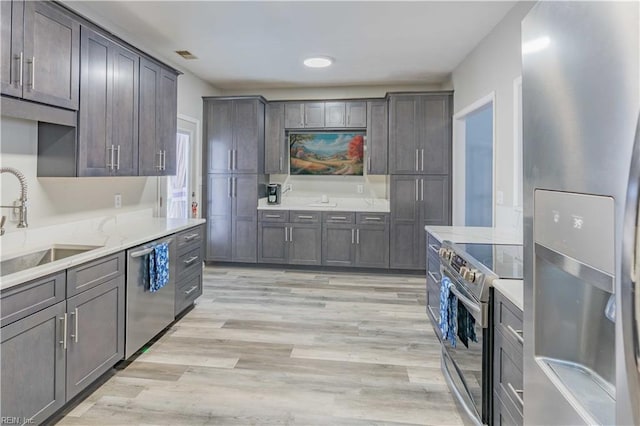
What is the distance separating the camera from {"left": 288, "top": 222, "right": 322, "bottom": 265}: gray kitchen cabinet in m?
5.33

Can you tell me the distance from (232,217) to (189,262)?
1962mm

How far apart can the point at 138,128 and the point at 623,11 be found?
3362mm

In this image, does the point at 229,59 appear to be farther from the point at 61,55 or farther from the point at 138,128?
the point at 61,55

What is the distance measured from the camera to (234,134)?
539cm

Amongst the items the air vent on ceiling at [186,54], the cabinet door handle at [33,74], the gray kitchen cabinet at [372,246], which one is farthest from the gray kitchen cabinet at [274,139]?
the cabinet door handle at [33,74]

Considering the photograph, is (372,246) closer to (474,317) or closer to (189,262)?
(189,262)

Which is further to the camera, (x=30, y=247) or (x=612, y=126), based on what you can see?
(x=30, y=247)

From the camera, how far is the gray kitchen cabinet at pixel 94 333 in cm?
203

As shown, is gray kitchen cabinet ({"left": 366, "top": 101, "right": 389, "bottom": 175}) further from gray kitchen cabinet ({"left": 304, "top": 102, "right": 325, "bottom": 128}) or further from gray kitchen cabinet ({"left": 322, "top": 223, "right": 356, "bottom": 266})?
gray kitchen cabinet ({"left": 322, "top": 223, "right": 356, "bottom": 266})

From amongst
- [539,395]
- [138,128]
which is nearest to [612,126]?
[539,395]

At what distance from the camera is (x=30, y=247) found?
2.36 m

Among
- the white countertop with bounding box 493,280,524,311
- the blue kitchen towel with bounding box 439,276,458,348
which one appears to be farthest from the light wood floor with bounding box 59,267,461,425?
the white countertop with bounding box 493,280,524,311

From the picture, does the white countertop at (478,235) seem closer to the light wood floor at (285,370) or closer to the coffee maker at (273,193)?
the light wood floor at (285,370)

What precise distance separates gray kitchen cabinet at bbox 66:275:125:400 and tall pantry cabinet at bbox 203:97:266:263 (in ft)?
9.68
